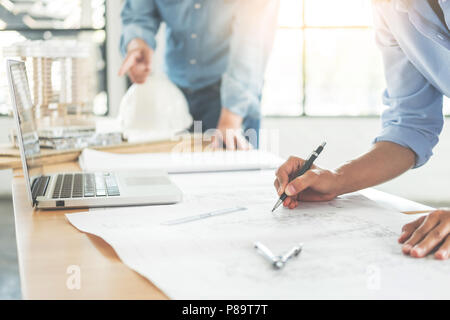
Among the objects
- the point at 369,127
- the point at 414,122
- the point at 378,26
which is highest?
the point at 378,26

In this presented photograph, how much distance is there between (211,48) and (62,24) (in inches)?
77.7

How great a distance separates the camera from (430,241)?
2.20 ft

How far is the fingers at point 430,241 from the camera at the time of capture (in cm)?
65

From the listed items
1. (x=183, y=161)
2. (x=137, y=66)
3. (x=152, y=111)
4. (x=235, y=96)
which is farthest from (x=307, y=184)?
(x=235, y=96)

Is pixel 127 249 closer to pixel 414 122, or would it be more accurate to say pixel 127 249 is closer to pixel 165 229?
pixel 165 229

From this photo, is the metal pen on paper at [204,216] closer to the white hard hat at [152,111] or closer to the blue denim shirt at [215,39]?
the white hard hat at [152,111]

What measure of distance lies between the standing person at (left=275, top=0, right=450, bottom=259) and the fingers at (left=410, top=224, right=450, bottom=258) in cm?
28

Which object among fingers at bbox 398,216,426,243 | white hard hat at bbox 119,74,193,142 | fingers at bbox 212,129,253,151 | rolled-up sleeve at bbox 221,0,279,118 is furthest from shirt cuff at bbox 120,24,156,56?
fingers at bbox 398,216,426,243

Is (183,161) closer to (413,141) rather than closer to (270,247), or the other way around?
(413,141)

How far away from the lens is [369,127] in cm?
471

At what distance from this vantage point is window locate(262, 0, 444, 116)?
4617mm

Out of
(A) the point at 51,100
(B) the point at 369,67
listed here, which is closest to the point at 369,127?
(B) the point at 369,67

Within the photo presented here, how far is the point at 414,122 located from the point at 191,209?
1.88 feet
